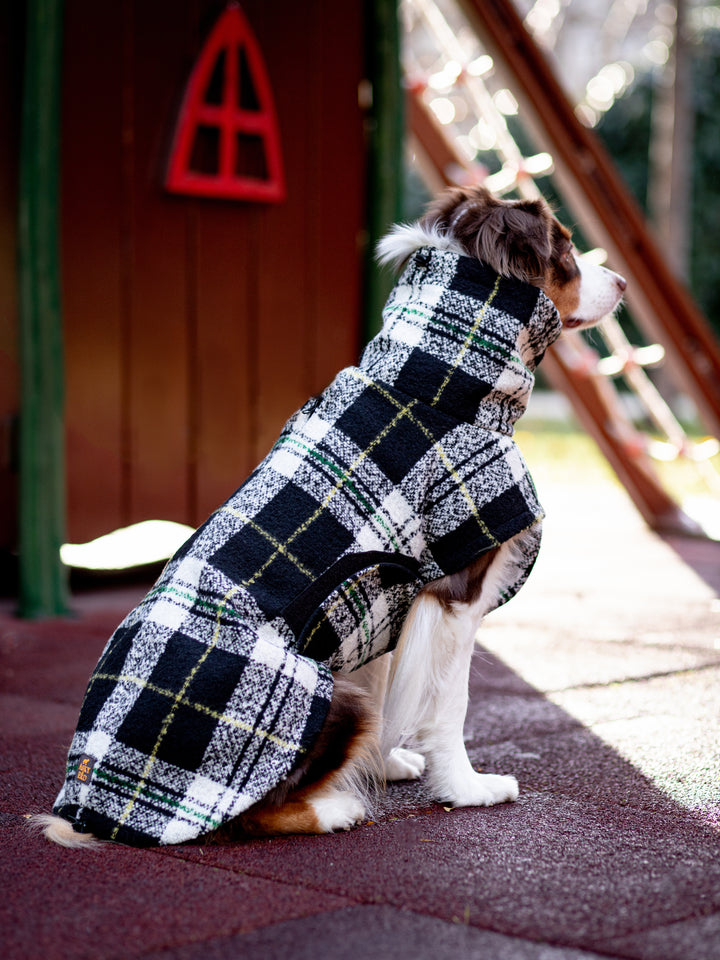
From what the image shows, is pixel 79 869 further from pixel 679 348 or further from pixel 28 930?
pixel 679 348

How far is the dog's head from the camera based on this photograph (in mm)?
2705

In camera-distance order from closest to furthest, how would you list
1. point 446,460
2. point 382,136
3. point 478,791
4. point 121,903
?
point 121,903, point 446,460, point 478,791, point 382,136

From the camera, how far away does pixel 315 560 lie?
2.41 metres

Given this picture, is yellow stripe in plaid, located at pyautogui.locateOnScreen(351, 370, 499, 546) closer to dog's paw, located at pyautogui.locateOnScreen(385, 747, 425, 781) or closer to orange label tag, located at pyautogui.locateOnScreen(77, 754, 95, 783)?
dog's paw, located at pyautogui.locateOnScreen(385, 747, 425, 781)

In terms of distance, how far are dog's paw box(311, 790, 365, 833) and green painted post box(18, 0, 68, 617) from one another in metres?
2.54

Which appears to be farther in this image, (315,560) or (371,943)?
(315,560)

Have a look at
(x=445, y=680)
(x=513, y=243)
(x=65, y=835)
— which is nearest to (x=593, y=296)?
(x=513, y=243)

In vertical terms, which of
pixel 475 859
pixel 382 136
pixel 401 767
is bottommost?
pixel 401 767

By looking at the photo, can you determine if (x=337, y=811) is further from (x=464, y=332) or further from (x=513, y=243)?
(x=513, y=243)

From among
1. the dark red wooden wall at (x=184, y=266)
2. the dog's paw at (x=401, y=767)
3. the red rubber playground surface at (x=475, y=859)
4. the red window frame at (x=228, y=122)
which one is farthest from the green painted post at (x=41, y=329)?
the dog's paw at (x=401, y=767)

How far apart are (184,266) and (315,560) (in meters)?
3.36

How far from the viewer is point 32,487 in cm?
466

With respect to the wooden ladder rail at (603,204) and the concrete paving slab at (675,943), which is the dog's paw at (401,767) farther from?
the wooden ladder rail at (603,204)

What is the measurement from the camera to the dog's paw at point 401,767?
296 cm
